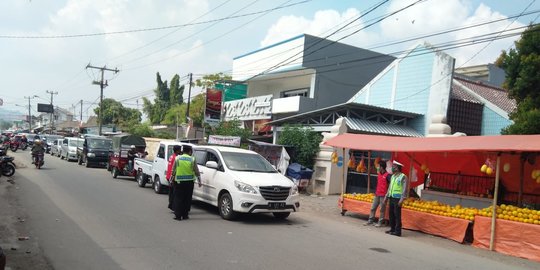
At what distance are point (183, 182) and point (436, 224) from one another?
19.5 ft

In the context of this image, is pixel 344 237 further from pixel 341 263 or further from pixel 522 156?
pixel 522 156

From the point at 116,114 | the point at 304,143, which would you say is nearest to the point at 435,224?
the point at 304,143

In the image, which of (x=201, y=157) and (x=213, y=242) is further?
(x=201, y=157)

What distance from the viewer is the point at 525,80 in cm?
1627

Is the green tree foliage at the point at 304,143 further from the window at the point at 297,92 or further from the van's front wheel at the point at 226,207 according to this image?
the window at the point at 297,92

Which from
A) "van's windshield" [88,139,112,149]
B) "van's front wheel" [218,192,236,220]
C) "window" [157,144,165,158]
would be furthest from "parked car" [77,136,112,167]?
"van's front wheel" [218,192,236,220]

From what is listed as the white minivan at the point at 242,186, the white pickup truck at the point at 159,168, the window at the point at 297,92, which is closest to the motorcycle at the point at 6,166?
the white pickup truck at the point at 159,168

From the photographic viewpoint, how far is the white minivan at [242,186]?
10.0 m

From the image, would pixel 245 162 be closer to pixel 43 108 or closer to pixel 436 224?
pixel 436 224

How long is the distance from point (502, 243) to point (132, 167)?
15333mm

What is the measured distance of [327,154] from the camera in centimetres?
1808

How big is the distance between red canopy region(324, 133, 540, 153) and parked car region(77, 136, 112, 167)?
17187mm

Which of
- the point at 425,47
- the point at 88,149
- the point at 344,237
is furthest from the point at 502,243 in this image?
the point at 88,149

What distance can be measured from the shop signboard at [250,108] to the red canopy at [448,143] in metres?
14.6
